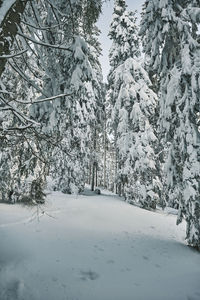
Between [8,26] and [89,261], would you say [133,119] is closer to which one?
[89,261]

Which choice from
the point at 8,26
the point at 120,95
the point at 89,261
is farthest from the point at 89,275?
the point at 120,95

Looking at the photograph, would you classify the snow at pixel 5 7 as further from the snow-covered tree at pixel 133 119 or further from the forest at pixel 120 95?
the snow-covered tree at pixel 133 119

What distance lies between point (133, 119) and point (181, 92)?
767 centimetres

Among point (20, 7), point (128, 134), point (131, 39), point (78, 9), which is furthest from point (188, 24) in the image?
point (131, 39)

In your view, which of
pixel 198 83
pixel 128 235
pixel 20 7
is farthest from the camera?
pixel 128 235

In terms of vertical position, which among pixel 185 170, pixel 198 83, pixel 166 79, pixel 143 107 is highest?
pixel 143 107

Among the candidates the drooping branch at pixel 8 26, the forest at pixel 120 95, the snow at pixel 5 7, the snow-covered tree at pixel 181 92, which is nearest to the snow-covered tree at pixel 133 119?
the forest at pixel 120 95

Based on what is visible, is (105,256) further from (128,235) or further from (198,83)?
(198,83)

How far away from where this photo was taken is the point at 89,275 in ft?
14.9

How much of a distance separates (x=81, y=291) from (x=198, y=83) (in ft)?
18.5

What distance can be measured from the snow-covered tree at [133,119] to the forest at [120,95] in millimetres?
63

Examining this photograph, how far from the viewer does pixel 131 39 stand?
1627 cm

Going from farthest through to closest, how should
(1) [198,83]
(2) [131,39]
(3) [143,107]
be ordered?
(2) [131,39] < (3) [143,107] < (1) [198,83]

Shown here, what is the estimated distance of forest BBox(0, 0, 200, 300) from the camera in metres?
3.65
